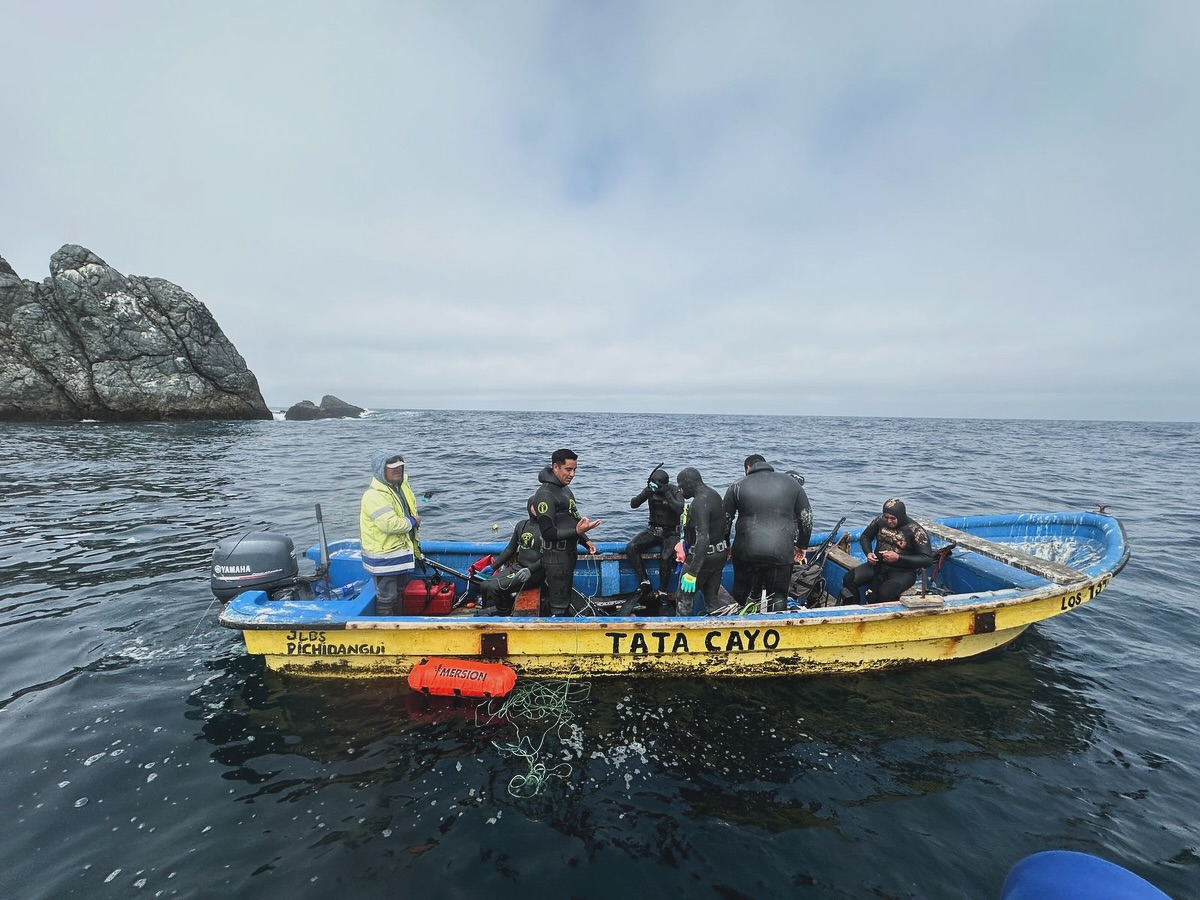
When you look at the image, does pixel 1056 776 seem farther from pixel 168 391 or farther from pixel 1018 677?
pixel 168 391

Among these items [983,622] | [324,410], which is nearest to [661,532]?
[983,622]

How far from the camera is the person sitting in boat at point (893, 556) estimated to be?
20.6 feet

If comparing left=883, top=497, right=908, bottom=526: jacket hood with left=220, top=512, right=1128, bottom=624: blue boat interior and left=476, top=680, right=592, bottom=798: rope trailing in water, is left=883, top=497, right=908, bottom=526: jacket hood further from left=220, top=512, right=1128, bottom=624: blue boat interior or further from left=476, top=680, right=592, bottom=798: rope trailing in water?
left=476, top=680, right=592, bottom=798: rope trailing in water

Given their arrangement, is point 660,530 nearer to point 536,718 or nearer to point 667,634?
point 667,634

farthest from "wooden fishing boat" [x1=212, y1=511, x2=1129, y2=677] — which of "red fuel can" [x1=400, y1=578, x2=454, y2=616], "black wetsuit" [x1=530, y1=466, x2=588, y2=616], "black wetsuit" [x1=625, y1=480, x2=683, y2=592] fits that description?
"black wetsuit" [x1=625, y1=480, x2=683, y2=592]

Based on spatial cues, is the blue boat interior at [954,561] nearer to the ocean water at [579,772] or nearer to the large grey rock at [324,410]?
the ocean water at [579,772]

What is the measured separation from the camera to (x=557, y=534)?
596cm

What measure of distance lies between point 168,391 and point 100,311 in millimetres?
9542

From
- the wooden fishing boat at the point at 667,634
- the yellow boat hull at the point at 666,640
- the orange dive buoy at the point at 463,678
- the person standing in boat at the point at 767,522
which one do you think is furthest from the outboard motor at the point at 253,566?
the person standing in boat at the point at 767,522

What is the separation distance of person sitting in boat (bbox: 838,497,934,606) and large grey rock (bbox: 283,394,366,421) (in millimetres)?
78714

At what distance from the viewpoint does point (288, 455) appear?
28016mm

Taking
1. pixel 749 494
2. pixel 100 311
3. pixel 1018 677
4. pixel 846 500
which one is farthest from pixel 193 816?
pixel 100 311

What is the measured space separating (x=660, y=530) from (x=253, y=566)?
18.4 feet

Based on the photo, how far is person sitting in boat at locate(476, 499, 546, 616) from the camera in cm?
611
